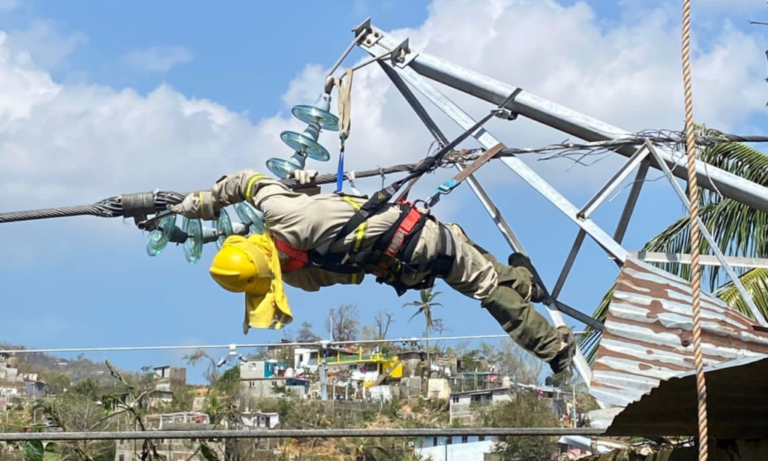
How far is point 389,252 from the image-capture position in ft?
16.9

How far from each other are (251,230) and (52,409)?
11.5 ft

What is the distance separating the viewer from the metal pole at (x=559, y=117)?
18.0 ft

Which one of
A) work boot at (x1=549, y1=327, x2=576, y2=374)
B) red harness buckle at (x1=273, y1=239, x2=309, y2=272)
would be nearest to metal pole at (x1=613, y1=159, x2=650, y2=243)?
work boot at (x1=549, y1=327, x2=576, y2=374)

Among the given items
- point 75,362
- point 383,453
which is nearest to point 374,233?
point 75,362

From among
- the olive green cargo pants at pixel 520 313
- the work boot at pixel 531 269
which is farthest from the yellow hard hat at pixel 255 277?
the work boot at pixel 531 269

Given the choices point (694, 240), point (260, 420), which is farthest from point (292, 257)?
point (260, 420)

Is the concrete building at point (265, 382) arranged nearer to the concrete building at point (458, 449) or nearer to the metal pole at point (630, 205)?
the concrete building at point (458, 449)

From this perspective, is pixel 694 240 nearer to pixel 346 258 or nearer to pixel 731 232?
pixel 346 258

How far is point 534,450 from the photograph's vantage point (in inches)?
683

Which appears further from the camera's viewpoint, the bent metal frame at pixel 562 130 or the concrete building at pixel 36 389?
the concrete building at pixel 36 389

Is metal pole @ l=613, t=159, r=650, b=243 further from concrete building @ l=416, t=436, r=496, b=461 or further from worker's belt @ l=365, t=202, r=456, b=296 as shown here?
concrete building @ l=416, t=436, r=496, b=461

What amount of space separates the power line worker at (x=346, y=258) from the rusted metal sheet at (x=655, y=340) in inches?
52.4

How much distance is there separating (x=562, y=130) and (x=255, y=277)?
1.93 m

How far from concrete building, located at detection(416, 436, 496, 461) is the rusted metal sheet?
1283 centimetres
